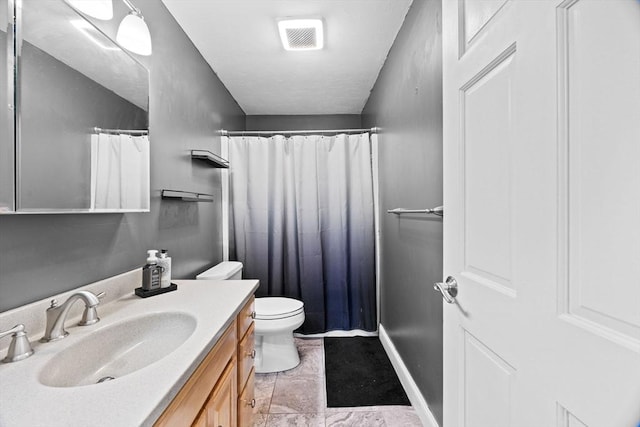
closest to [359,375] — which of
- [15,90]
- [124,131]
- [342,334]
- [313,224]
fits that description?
[342,334]

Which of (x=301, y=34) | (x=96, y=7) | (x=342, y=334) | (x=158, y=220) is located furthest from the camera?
(x=342, y=334)

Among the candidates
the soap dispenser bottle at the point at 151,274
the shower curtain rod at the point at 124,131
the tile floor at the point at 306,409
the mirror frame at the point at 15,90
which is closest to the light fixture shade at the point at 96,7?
the mirror frame at the point at 15,90

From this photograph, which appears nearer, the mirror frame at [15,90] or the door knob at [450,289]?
the mirror frame at [15,90]

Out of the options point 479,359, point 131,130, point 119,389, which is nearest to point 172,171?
point 131,130

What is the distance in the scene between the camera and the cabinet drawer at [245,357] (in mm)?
1270

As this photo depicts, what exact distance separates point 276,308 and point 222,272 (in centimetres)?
47

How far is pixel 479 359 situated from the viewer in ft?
2.56

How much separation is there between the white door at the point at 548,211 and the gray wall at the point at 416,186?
528 mm

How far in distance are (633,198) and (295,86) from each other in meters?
2.53

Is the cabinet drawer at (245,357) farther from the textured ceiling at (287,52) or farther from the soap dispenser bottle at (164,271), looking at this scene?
the textured ceiling at (287,52)

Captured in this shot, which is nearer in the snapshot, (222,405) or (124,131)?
(222,405)

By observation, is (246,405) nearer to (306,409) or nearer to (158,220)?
(306,409)

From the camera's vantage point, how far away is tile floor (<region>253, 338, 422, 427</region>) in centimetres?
162

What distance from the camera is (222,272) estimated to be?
2.06 meters
